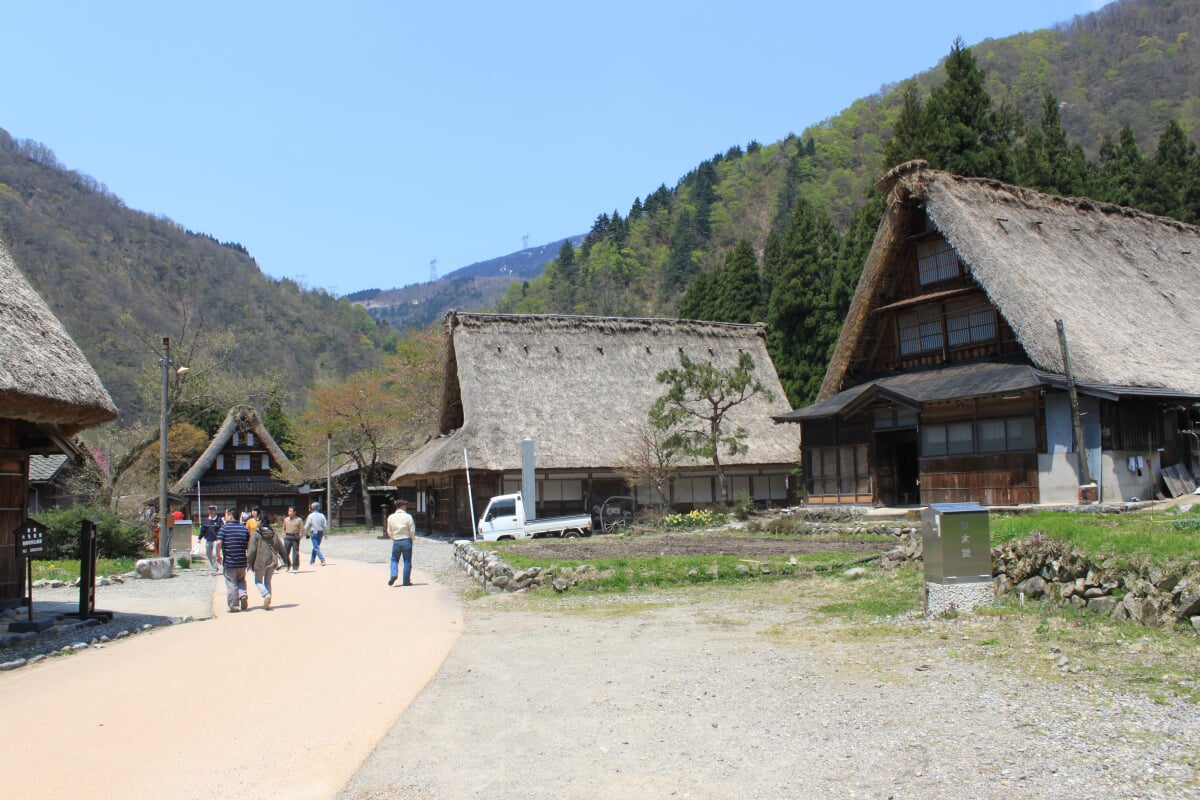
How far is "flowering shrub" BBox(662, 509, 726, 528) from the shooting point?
84.5ft

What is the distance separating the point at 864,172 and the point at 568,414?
57.8m

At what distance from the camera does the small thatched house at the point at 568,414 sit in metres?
30.5

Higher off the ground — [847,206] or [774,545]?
[847,206]

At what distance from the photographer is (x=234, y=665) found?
9.35 metres

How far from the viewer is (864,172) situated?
80.1 meters

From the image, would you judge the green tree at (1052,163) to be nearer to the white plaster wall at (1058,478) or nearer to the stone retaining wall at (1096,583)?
the white plaster wall at (1058,478)

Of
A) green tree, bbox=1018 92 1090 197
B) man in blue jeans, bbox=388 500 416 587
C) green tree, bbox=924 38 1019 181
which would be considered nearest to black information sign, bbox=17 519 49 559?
man in blue jeans, bbox=388 500 416 587

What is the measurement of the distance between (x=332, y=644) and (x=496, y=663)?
2.65 m

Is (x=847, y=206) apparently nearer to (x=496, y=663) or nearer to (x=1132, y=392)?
(x=1132, y=392)

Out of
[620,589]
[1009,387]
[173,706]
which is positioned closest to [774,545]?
[620,589]

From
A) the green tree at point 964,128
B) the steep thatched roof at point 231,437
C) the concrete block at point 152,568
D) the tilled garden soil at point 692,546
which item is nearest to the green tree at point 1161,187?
the green tree at point 964,128

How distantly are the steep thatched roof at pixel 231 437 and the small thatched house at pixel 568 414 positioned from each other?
17.1 meters

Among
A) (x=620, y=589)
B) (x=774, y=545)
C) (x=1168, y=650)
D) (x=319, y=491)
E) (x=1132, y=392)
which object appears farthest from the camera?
(x=319, y=491)

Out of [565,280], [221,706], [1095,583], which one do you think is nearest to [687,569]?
[1095,583]
